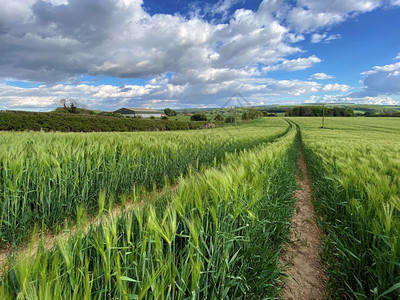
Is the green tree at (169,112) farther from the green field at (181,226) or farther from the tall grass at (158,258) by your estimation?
the tall grass at (158,258)

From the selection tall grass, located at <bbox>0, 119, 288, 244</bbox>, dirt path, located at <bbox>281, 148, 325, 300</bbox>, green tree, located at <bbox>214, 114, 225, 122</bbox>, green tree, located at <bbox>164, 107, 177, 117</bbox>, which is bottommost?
dirt path, located at <bbox>281, 148, 325, 300</bbox>

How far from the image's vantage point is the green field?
3.39 feet

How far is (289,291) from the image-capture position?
2.28 metres

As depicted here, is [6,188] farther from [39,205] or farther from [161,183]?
[161,183]

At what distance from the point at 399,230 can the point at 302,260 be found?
1.52m

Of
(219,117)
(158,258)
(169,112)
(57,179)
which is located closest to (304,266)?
(158,258)

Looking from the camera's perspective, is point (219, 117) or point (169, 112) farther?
point (169, 112)

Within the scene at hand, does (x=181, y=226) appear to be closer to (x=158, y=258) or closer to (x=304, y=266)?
(x=158, y=258)

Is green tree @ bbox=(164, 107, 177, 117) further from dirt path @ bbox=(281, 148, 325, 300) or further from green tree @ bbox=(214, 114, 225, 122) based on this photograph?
dirt path @ bbox=(281, 148, 325, 300)

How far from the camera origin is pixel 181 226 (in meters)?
1.58

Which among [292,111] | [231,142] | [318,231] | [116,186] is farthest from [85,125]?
[292,111]

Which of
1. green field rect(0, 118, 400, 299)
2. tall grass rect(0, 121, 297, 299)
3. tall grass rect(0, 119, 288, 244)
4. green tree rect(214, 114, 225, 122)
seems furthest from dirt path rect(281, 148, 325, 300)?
green tree rect(214, 114, 225, 122)

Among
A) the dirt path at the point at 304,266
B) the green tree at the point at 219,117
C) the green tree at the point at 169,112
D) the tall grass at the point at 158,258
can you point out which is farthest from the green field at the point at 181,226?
the green tree at the point at 169,112

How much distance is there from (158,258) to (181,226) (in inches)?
16.7
